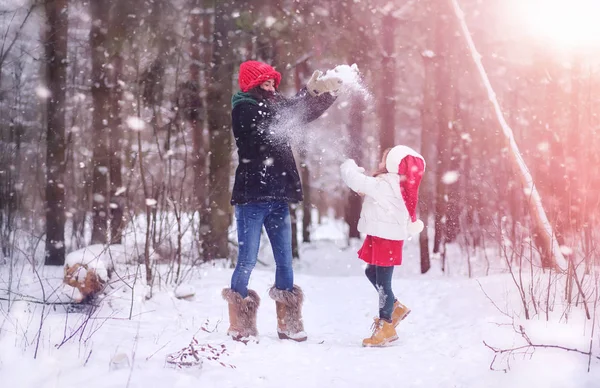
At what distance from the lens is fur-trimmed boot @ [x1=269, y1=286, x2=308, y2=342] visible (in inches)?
160

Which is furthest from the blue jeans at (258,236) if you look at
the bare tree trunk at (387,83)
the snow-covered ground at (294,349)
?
the bare tree trunk at (387,83)

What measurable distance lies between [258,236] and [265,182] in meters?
0.44

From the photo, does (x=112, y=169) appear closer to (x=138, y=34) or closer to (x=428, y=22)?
(x=138, y=34)

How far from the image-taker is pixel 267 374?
124 inches

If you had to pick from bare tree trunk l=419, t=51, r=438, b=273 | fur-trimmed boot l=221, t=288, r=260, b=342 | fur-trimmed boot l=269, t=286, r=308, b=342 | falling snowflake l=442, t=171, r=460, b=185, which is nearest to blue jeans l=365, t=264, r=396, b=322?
fur-trimmed boot l=269, t=286, r=308, b=342

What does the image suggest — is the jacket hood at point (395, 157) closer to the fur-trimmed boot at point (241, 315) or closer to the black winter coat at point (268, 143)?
the black winter coat at point (268, 143)

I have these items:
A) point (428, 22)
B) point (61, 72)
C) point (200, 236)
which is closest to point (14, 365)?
point (200, 236)

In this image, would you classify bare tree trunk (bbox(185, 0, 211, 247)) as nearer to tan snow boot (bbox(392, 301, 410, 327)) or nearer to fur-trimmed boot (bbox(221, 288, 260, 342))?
fur-trimmed boot (bbox(221, 288, 260, 342))

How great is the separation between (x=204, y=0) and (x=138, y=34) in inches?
54.3

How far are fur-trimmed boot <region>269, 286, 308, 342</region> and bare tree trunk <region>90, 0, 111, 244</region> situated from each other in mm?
6242

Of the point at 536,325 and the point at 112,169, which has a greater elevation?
the point at 112,169

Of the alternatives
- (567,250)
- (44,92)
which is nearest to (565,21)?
(567,250)

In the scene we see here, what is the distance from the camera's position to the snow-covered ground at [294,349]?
2.91 meters

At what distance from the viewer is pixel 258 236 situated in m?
4.01
